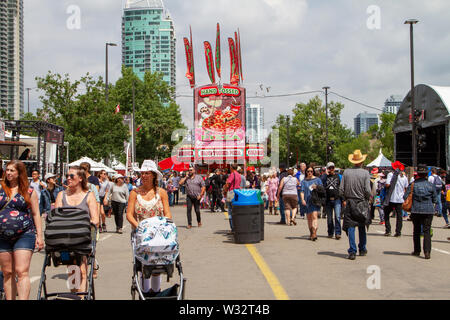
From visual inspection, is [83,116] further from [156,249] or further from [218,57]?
[156,249]

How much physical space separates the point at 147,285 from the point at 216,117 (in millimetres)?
37606

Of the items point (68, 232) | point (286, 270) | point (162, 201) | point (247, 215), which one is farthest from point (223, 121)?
point (68, 232)

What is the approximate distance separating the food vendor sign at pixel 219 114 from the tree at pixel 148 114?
18.9m

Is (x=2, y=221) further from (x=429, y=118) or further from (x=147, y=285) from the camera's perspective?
(x=429, y=118)

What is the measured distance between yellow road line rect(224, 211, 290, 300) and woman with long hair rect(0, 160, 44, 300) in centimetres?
300

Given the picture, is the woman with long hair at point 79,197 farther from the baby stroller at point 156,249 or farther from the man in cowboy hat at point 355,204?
the man in cowboy hat at point 355,204

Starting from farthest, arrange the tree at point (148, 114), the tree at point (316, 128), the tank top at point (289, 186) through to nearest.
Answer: the tree at point (316, 128), the tree at point (148, 114), the tank top at point (289, 186)

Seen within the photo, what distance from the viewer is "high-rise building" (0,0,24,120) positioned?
4345 inches

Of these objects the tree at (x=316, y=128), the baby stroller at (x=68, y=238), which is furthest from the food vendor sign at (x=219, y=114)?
the tree at (x=316, y=128)

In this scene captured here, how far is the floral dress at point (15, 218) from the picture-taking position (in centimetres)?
552

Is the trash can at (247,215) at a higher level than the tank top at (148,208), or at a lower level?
lower

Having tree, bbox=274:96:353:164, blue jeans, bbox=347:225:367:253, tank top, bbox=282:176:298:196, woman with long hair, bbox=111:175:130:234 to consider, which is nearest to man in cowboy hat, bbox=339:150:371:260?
blue jeans, bbox=347:225:367:253
